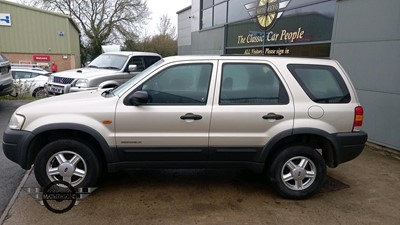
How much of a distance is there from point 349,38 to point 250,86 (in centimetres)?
398

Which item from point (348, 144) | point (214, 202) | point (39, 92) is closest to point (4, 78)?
point (39, 92)

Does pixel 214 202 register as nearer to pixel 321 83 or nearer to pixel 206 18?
pixel 321 83

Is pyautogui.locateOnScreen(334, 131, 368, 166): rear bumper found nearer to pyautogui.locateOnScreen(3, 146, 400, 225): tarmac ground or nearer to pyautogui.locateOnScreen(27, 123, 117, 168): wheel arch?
pyautogui.locateOnScreen(3, 146, 400, 225): tarmac ground

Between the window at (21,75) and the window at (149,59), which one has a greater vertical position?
the window at (149,59)

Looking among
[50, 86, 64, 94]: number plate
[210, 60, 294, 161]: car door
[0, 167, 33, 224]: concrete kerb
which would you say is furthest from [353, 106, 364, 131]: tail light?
[50, 86, 64, 94]: number plate

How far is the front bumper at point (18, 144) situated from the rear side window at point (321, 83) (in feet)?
10.3

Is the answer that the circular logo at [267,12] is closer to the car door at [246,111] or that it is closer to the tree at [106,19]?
the car door at [246,111]

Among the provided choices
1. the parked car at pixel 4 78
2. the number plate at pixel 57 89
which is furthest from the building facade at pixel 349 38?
the parked car at pixel 4 78

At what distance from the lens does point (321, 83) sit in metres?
3.95

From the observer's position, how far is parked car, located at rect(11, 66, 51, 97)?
39.9 feet

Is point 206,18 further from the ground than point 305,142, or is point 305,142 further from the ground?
point 206,18

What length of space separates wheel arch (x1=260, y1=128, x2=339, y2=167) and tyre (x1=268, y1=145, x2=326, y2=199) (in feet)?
0.30

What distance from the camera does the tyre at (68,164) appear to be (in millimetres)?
3709

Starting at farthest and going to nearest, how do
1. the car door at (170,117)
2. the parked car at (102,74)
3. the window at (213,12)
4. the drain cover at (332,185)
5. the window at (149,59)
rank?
the window at (213,12), the window at (149,59), the parked car at (102,74), the drain cover at (332,185), the car door at (170,117)
